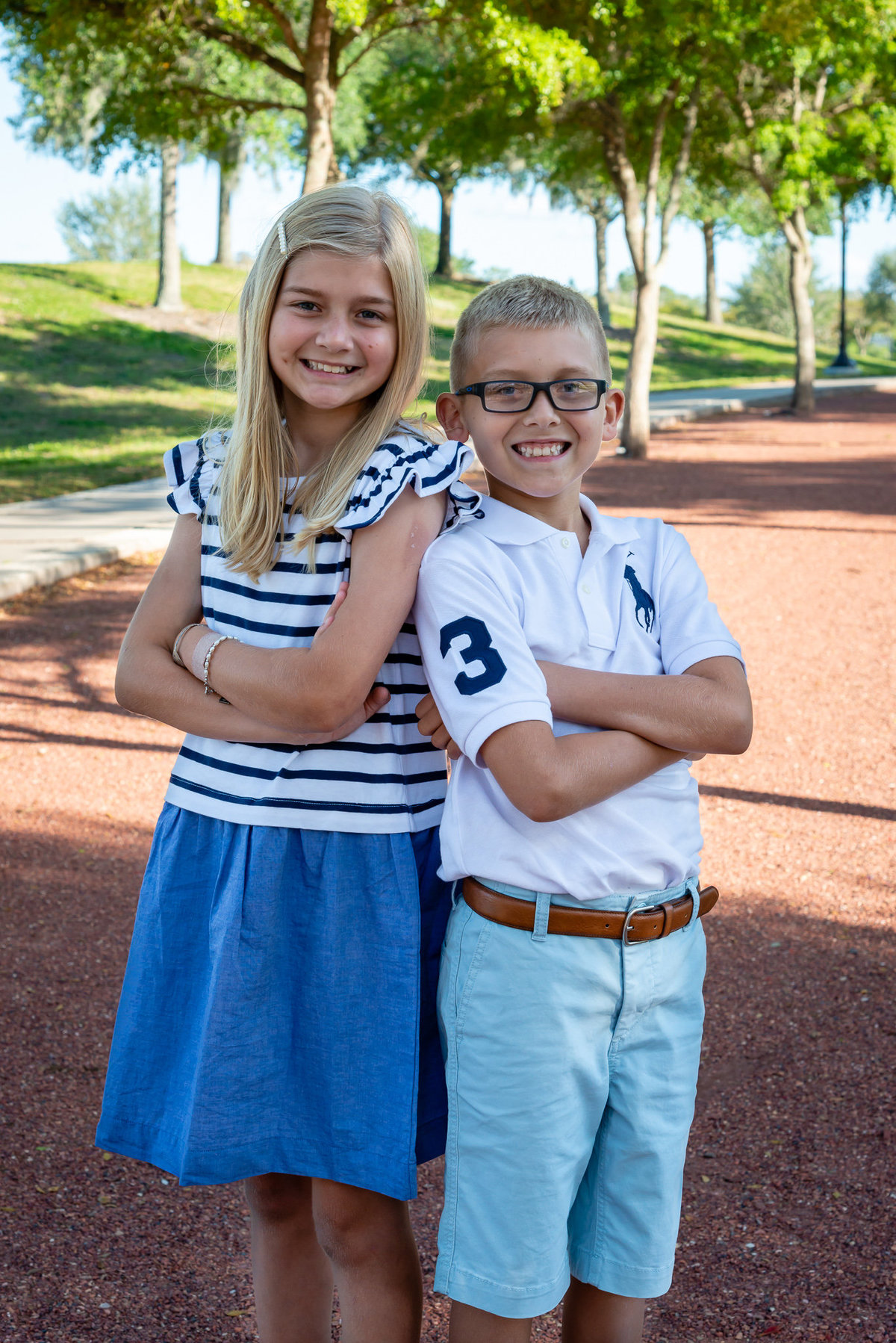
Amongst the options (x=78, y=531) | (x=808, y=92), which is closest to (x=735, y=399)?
(x=808, y=92)

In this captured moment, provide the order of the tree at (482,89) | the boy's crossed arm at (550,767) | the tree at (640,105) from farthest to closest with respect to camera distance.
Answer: the tree at (640,105) < the tree at (482,89) < the boy's crossed arm at (550,767)

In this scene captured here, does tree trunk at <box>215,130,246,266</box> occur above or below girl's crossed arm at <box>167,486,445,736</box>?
above

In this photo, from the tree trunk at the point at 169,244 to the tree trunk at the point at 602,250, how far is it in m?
15.0

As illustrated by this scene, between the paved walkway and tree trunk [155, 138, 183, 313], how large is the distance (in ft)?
53.3

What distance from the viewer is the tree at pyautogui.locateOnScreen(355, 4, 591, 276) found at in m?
11.8

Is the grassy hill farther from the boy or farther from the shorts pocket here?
the shorts pocket

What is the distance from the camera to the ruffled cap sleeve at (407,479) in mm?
1772

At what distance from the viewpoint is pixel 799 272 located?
22500mm

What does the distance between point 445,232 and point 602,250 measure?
5329 mm

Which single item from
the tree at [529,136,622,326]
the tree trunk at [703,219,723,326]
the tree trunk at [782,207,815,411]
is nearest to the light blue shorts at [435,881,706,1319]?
the tree trunk at [782,207,815,411]

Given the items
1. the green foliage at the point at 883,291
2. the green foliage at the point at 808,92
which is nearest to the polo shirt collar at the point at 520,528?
the green foliage at the point at 808,92

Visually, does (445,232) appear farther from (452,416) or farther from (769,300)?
(769,300)

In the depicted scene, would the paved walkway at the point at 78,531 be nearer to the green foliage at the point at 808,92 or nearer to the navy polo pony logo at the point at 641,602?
the navy polo pony logo at the point at 641,602

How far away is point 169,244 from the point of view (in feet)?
90.2
